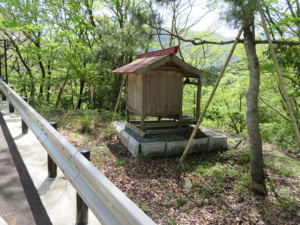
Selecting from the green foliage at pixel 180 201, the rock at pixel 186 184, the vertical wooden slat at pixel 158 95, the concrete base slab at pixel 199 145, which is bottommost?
the green foliage at pixel 180 201

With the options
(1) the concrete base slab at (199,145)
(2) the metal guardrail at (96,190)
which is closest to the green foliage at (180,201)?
(2) the metal guardrail at (96,190)

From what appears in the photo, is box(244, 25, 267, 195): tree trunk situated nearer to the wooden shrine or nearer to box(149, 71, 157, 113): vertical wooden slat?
the wooden shrine

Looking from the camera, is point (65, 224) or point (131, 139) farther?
point (131, 139)

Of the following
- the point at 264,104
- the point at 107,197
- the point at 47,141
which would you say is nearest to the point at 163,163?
the point at 47,141

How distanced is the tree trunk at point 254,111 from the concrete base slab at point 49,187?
2834 millimetres

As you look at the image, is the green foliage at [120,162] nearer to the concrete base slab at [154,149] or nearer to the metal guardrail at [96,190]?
the concrete base slab at [154,149]

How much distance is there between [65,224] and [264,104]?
9143 millimetres

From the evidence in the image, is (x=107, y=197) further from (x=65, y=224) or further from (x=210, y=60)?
(x=210, y=60)

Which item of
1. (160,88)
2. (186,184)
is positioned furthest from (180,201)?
(160,88)

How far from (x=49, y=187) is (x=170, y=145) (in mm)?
3245

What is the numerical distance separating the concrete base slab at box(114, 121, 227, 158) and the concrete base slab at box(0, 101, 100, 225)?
7.45 feet

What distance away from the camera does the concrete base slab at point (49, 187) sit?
1.81 m

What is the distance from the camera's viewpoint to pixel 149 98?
5.57m

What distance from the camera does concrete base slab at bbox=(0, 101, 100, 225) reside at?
1806 millimetres
